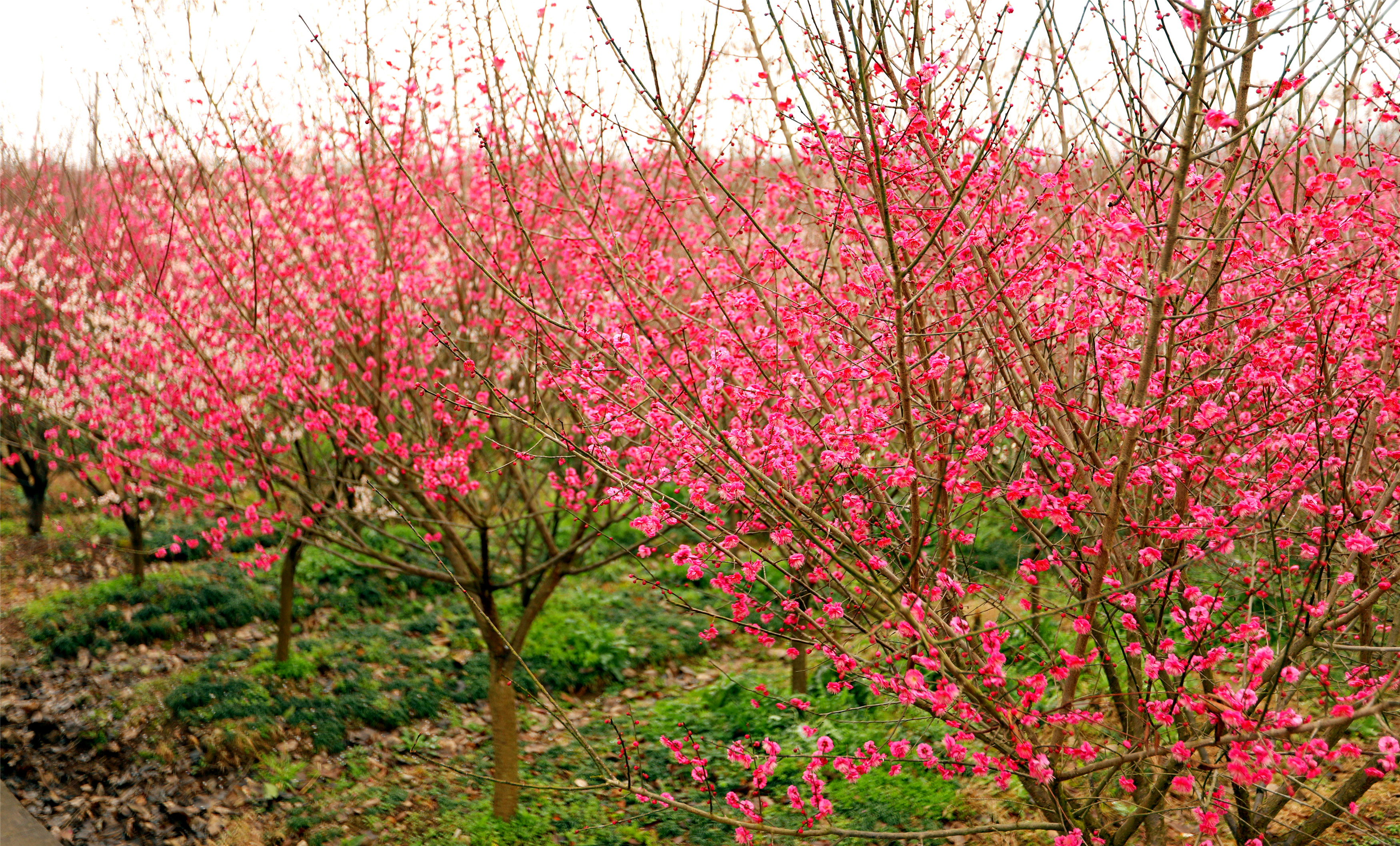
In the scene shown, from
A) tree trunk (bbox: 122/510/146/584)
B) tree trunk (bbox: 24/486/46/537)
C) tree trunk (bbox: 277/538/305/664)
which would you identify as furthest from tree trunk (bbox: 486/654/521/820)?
tree trunk (bbox: 24/486/46/537)

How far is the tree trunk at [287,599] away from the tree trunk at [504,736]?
2.59 metres

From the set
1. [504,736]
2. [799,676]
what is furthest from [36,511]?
[799,676]

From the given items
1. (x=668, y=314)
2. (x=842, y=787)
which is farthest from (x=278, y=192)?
(x=842, y=787)

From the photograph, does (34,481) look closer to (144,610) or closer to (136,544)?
(136,544)

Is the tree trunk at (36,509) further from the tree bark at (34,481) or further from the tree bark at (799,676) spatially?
the tree bark at (799,676)

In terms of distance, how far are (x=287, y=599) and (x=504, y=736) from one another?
280cm

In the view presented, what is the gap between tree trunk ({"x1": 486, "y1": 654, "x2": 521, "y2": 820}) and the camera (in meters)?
5.52

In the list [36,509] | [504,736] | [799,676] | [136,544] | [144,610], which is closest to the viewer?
[504,736]

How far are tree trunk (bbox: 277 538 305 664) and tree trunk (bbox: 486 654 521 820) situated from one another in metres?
2.59

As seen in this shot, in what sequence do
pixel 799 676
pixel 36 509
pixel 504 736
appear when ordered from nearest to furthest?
pixel 504 736 → pixel 799 676 → pixel 36 509

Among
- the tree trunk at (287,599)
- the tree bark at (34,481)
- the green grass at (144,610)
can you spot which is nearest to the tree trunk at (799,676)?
the tree trunk at (287,599)

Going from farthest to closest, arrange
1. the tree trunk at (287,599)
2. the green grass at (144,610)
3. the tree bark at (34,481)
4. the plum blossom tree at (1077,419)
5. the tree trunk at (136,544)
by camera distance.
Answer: the tree bark at (34,481) < the tree trunk at (136,544) < the green grass at (144,610) < the tree trunk at (287,599) < the plum blossom tree at (1077,419)

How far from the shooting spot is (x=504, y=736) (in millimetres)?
5578

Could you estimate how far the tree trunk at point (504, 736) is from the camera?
5523 millimetres
